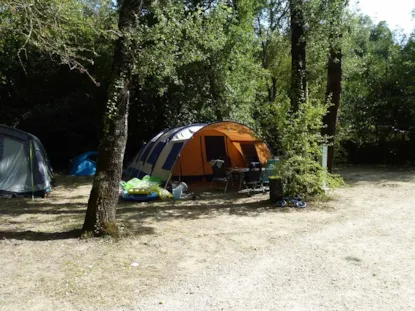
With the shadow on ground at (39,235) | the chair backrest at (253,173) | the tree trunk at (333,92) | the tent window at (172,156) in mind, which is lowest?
the shadow on ground at (39,235)

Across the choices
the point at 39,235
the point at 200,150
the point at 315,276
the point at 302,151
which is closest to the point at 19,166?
the point at 39,235

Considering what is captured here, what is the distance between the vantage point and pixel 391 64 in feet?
53.1

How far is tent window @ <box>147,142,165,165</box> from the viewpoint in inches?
396

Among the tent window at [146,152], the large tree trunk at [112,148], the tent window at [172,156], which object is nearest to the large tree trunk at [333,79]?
the tent window at [172,156]

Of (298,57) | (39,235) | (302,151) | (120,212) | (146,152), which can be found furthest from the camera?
(146,152)

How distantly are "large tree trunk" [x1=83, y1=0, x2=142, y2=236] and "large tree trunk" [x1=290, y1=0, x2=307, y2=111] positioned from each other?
4209mm

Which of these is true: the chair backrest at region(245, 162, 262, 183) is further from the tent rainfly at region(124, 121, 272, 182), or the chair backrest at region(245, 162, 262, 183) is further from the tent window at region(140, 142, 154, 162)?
the tent window at region(140, 142, 154, 162)

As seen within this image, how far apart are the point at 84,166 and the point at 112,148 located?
8665mm

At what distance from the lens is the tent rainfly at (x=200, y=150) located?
972cm

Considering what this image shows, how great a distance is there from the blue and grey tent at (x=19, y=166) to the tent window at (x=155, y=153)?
272 centimetres

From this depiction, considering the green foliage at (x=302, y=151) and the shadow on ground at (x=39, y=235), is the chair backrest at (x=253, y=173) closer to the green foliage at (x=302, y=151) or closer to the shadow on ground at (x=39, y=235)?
the green foliage at (x=302, y=151)

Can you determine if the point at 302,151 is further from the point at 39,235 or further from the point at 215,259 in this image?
the point at 39,235

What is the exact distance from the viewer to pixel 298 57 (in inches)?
330

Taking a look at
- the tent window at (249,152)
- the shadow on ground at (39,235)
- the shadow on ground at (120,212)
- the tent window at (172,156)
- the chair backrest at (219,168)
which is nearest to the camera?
the shadow on ground at (39,235)
